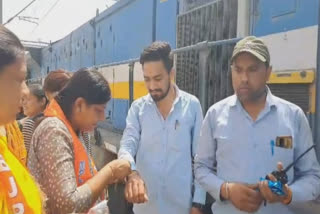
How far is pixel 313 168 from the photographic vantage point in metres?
1.69

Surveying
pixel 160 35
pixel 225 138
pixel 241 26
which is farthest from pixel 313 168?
pixel 160 35

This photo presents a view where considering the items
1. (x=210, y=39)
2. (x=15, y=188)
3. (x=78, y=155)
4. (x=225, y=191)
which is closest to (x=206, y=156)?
(x=225, y=191)

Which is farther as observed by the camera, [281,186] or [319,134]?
[319,134]

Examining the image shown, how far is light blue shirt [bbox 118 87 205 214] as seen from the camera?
6.71 feet

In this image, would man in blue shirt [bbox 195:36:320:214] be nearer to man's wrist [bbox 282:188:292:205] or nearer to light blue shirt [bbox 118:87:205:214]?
man's wrist [bbox 282:188:292:205]

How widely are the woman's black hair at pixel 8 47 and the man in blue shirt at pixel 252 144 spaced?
3.43 feet

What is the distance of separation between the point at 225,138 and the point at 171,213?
1.85 ft

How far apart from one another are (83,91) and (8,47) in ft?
2.03

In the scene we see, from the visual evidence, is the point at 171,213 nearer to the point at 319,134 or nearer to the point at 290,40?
the point at 319,134

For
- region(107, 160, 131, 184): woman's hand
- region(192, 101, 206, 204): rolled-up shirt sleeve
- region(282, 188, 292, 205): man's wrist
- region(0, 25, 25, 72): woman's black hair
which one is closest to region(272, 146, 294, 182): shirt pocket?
region(282, 188, 292, 205): man's wrist

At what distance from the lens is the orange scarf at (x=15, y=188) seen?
96 centimetres

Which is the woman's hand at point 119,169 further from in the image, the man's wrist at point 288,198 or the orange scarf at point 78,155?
the man's wrist at point 288,198

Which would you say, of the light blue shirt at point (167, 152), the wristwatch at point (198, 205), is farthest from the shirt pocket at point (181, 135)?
the wristwatch at point (198, 205)

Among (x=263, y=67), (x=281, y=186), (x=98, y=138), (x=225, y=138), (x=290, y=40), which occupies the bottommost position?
(x=98, y=138)
